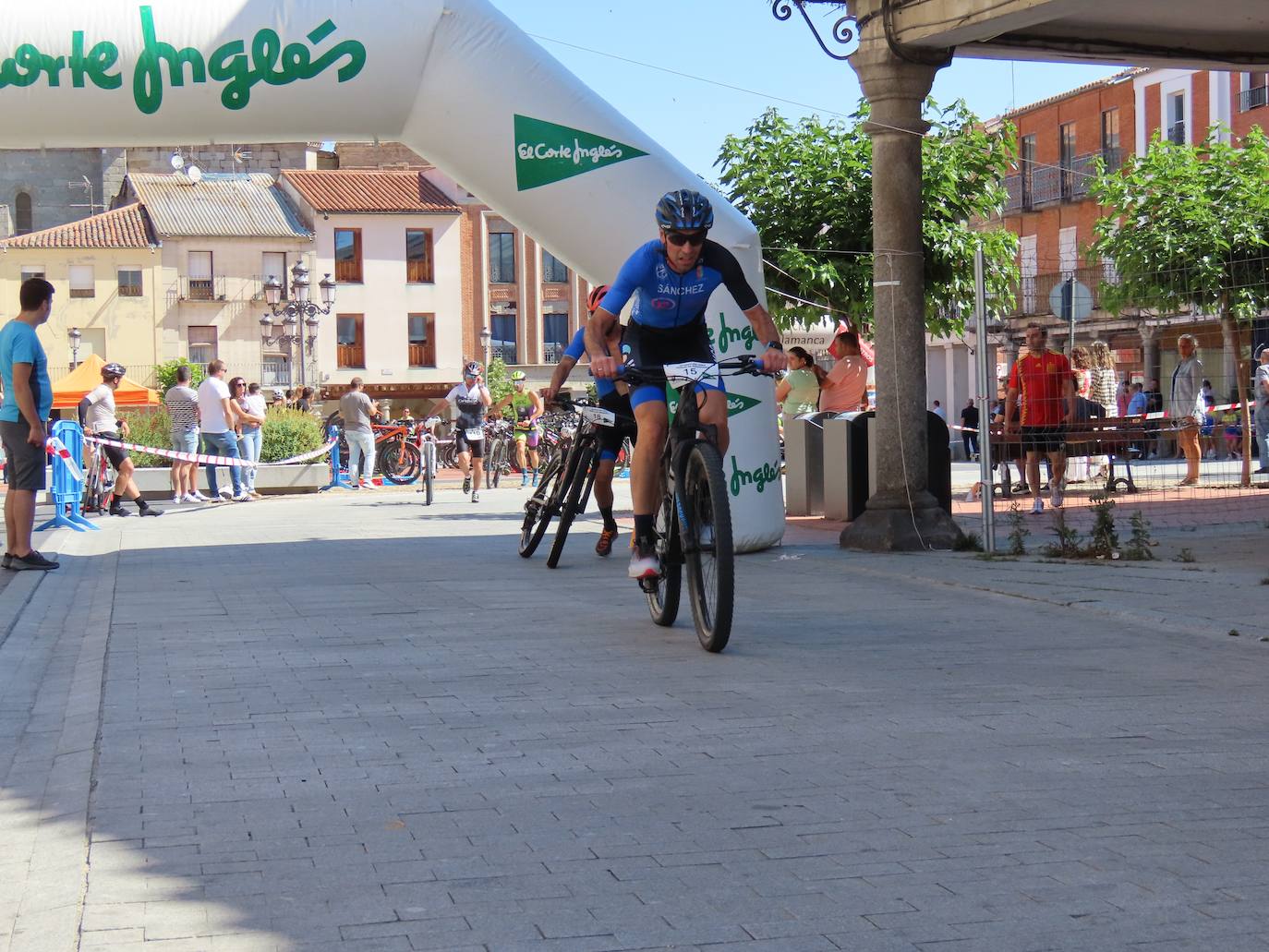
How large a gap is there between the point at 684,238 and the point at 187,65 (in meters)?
5.05

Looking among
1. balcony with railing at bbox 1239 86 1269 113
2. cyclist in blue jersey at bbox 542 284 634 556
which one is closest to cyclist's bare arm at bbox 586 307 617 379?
cyclist in blue jersey at bbox 542 284 634 556

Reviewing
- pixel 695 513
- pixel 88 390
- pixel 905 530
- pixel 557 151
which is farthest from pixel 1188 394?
pixel 88 390

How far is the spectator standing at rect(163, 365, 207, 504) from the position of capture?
21.6 metres

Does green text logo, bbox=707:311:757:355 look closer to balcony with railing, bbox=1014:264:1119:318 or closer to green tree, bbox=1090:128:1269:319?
balcony with railing, bbox=1014:264:1119:318

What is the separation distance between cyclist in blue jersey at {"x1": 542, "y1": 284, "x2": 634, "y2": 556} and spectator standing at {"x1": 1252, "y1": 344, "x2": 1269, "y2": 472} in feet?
41.4

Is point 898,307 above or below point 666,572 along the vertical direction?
above

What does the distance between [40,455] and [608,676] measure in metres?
6.30

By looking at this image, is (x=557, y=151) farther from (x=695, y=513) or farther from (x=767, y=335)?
(x=695, y=513)

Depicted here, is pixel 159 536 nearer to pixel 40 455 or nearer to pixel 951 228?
pixel 40 455

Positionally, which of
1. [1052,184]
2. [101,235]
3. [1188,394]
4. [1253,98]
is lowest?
[1188,394]

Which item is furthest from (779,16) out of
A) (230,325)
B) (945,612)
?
(230,325)

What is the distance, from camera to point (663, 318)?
306 inches

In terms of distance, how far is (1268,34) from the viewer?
1316 centimetres

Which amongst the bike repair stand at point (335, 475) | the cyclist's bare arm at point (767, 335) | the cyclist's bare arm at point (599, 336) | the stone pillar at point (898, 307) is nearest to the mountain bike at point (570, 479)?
the stone pillar at point (898, 307)
